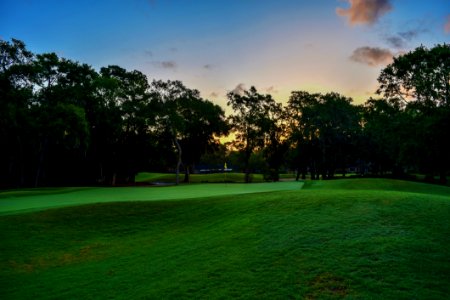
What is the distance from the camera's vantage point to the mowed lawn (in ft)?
23.6

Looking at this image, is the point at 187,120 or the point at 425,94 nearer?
the point at 425,94

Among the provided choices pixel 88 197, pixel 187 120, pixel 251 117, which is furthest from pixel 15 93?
pixel 251 117

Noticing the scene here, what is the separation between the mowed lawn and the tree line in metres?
31.5

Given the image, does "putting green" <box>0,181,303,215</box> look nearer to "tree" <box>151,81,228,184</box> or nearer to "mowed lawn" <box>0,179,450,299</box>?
"mowed lawn" <box>0,179,450,299</box>

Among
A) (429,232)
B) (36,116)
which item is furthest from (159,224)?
(36,116)

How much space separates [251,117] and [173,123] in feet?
60.3

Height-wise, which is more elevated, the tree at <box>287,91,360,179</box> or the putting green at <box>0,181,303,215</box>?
the tree at <box>287,91,360,179</box>

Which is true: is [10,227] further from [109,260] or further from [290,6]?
[290,6]

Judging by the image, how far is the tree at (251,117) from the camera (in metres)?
65.0

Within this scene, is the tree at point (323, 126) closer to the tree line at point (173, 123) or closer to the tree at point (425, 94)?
the tree line at point (173, 123)

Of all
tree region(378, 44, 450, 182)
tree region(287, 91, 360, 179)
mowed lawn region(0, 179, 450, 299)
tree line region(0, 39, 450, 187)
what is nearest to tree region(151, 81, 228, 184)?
tree line region(0, 39, 450, 187)

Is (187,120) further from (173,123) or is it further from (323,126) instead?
(323,126)

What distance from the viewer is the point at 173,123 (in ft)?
171

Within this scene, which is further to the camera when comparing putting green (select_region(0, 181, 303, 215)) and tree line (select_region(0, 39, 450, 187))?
tree line (select_region(0, 39, 450, 187))
